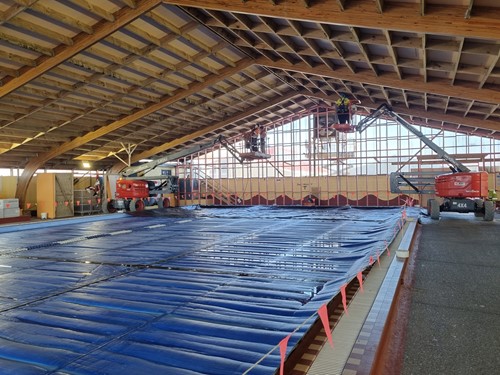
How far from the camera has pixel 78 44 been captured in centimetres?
1071

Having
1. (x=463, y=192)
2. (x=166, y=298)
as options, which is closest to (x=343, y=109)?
(x=463, y=192)

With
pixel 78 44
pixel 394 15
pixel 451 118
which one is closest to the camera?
pixel 394 15

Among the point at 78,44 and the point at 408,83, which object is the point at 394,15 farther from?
the point at 78,44

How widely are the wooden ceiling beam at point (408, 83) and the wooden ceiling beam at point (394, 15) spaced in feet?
15.3

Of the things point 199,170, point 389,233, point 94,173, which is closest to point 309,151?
point 199,170

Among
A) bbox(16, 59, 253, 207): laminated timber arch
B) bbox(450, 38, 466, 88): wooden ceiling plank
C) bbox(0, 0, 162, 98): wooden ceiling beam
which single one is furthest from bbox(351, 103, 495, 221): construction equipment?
bbox(0, 0, 162, 98): wooden ceiling beam

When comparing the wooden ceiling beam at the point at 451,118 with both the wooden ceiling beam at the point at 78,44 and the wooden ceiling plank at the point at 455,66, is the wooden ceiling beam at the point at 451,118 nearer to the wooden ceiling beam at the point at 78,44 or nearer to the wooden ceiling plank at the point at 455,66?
the wooden ceiling plank at the point at 455,66

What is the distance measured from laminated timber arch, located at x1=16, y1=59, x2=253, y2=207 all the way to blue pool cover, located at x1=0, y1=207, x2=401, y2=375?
854cm

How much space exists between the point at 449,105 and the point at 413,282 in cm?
1226

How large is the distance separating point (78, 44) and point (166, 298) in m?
9.11

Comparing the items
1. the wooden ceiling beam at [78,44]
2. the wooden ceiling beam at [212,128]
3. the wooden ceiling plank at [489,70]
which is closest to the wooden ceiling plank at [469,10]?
the wooden ceiling plank at [489,70]

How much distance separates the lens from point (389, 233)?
8.96 meters

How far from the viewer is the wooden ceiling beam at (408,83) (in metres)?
10.9

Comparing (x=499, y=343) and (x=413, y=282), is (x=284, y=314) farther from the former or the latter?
(x=413, y=282)
